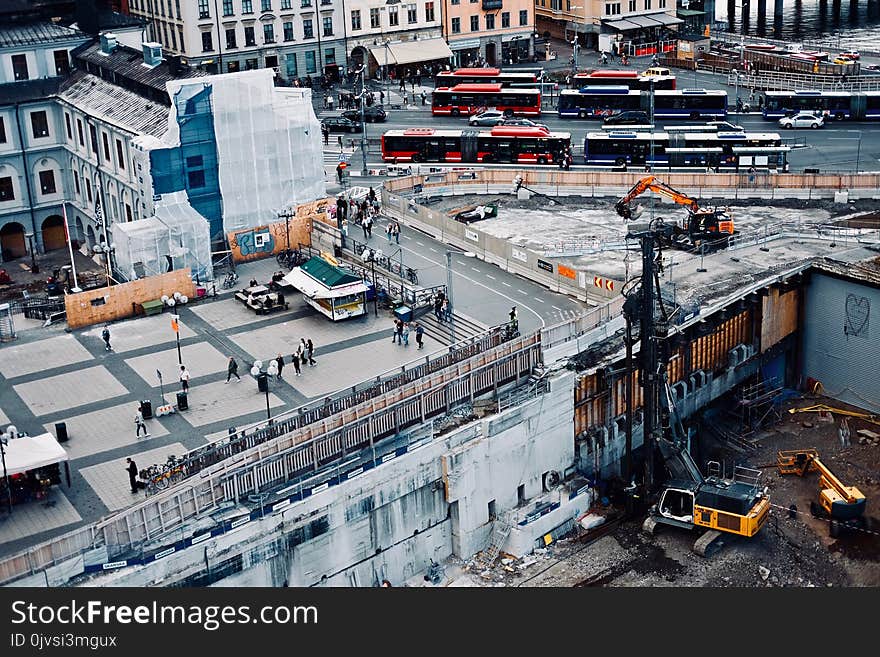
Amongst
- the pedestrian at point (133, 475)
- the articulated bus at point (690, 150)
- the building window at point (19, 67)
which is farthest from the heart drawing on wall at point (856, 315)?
the building window at point (19, 67)

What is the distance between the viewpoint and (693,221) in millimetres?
89250

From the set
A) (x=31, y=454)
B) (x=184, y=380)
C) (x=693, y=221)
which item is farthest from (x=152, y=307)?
(x=693, y=221)

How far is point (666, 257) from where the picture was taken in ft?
279

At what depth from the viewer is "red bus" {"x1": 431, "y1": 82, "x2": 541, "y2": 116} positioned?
133 m

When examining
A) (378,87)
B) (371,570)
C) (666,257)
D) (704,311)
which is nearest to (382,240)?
(666,257)

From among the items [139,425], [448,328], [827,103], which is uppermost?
[827,103]

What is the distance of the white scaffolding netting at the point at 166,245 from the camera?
83.0 meters

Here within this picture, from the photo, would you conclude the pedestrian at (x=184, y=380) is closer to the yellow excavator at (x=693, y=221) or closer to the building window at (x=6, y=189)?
the yellow excavator at (x=693, y=221)

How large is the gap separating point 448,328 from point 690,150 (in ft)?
143

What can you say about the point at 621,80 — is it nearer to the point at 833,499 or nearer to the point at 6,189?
the point at 6,189

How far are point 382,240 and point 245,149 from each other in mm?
10937

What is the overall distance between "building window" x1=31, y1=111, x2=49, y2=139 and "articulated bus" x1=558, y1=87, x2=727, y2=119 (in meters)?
50.3

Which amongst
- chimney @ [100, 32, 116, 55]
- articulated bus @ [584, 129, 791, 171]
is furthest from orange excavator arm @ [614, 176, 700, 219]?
chimney @ [100, 32, 116, 55]

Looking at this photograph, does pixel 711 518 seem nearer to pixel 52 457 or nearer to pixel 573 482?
pixel 573 482
